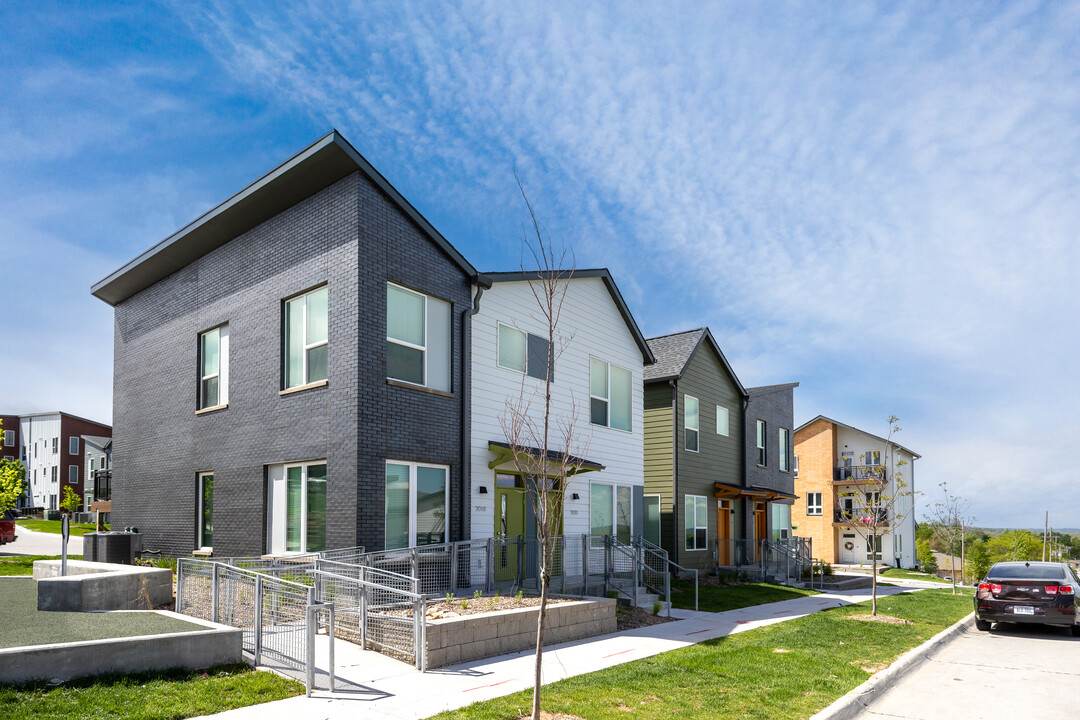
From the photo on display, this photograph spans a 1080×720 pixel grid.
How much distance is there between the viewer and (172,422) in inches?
709

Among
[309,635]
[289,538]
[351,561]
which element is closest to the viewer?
[309,635]

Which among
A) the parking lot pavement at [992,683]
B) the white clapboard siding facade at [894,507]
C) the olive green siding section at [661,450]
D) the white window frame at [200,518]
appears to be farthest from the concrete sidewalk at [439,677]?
the white clapboard siding facade at [894,507]

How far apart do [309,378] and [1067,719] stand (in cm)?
1207

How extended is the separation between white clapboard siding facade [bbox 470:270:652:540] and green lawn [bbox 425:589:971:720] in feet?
17.2

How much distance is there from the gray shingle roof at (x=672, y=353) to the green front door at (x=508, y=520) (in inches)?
359

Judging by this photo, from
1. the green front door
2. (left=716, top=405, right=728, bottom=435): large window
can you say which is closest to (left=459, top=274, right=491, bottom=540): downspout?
the green front door

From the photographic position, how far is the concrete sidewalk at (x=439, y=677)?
7.46 metres

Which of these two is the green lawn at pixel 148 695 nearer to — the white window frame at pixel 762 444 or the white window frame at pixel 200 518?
the white window frame at pixel 200 518

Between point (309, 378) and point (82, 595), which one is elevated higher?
point (309, 378)

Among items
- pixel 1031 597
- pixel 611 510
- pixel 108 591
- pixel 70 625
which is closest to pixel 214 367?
pixel 108 591

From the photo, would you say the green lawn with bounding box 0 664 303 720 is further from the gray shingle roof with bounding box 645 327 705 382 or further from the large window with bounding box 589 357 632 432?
the gray shingle roof with bounding box 645 327 705 382

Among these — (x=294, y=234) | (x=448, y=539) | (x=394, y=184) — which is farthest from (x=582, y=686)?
(x=294, y=234)

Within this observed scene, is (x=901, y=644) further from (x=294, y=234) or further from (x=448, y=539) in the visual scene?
(x=294, y=234)

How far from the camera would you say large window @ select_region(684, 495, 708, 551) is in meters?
24.6
